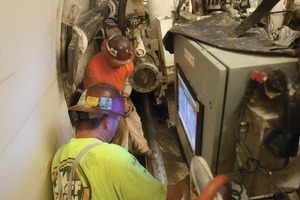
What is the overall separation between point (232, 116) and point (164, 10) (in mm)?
2066

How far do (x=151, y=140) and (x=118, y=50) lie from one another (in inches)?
37.3

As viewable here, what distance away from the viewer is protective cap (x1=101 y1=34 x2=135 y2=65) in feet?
7.60

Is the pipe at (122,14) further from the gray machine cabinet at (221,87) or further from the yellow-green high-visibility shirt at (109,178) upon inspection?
the gray machine cabinet at (221,87)

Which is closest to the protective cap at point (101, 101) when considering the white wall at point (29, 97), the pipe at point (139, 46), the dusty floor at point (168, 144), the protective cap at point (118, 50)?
the white wall at point (29, 97)

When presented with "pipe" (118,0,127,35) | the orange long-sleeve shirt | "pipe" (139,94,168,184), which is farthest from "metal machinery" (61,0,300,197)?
"pipe" (118,0,127,35)

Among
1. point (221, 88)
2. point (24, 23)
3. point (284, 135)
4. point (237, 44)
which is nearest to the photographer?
point (284, 135)

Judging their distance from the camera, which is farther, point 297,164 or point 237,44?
point 237,44

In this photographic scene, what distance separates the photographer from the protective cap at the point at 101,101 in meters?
1.34

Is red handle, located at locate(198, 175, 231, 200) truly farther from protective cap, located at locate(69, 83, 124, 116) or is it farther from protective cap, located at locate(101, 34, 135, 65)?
protective cap, located at locate(101, 34, 135, 65)

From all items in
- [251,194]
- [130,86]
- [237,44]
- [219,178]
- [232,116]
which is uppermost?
[237,44]

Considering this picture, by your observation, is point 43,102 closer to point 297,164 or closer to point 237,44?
point 237,44

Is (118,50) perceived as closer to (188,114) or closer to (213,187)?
(188,114)

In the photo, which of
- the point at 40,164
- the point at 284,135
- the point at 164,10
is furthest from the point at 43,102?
the point at 164,10

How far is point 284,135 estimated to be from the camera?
0.58 metres
